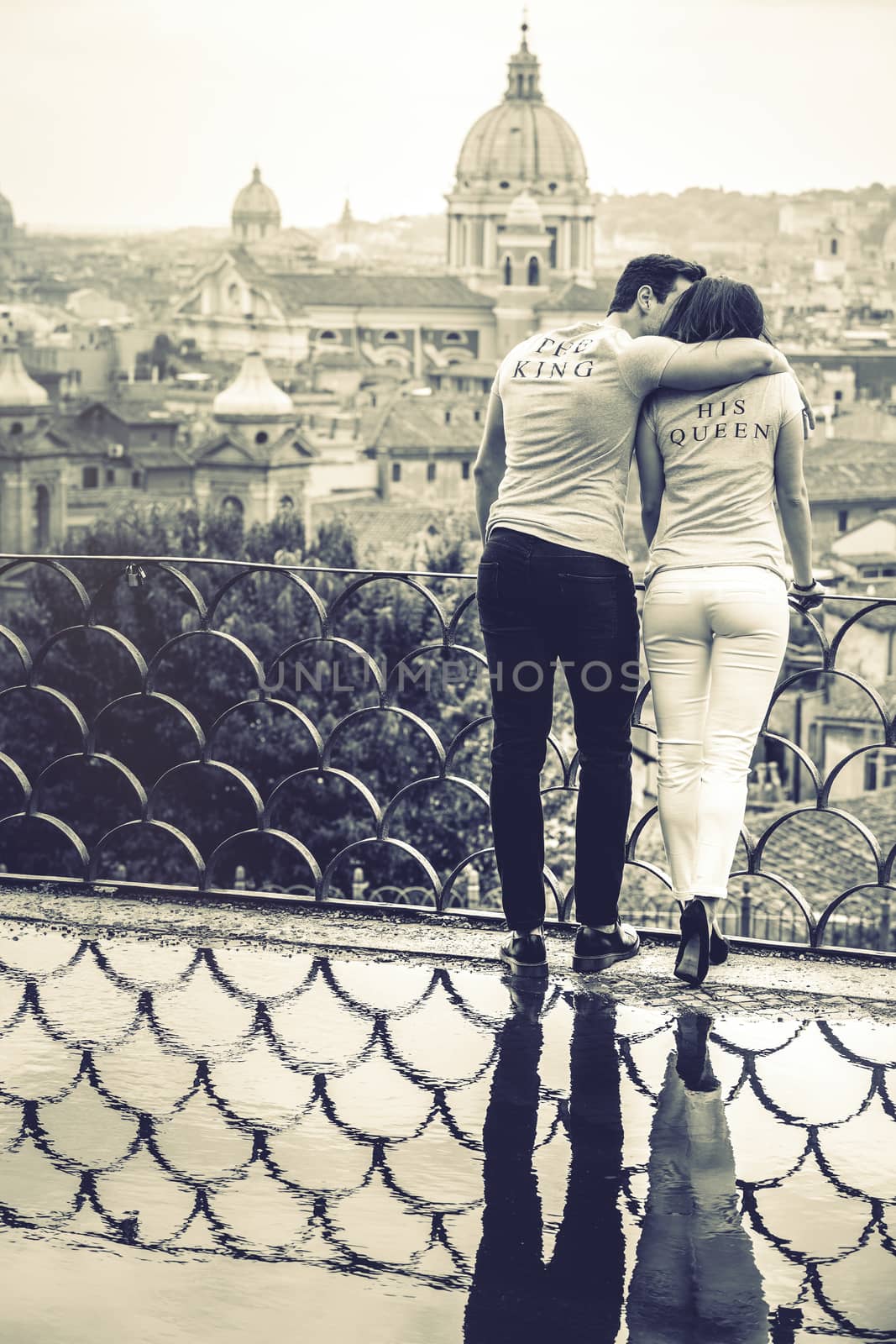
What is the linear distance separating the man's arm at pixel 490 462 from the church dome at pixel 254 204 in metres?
86.5

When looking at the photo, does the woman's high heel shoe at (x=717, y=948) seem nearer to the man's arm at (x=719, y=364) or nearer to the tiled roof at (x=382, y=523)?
the man's arm at (x=719, y=364)

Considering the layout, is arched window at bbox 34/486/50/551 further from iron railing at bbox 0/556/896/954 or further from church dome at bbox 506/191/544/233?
church dome at bbox 506/191/544/233

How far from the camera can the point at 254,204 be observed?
86688mm

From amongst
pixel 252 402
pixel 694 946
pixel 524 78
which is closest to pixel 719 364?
pixel 694 946

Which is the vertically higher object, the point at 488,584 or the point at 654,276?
the point at 654,276

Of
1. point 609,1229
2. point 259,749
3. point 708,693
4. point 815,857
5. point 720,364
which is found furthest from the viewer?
point 815,857

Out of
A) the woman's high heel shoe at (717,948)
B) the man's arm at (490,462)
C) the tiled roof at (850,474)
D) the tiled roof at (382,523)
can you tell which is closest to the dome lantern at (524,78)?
the tiled roof at (850,474)

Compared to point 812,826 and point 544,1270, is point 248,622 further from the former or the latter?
point 544,1270

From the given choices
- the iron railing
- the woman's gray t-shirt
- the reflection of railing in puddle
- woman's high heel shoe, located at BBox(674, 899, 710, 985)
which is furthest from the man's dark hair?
the iron railing

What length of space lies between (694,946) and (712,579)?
0.43 metres

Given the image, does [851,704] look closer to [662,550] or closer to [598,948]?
[598,948]

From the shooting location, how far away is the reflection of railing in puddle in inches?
67.8

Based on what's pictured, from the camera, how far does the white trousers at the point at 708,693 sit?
231cm

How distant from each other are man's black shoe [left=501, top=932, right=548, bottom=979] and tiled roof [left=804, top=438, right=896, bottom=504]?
4290 cm
